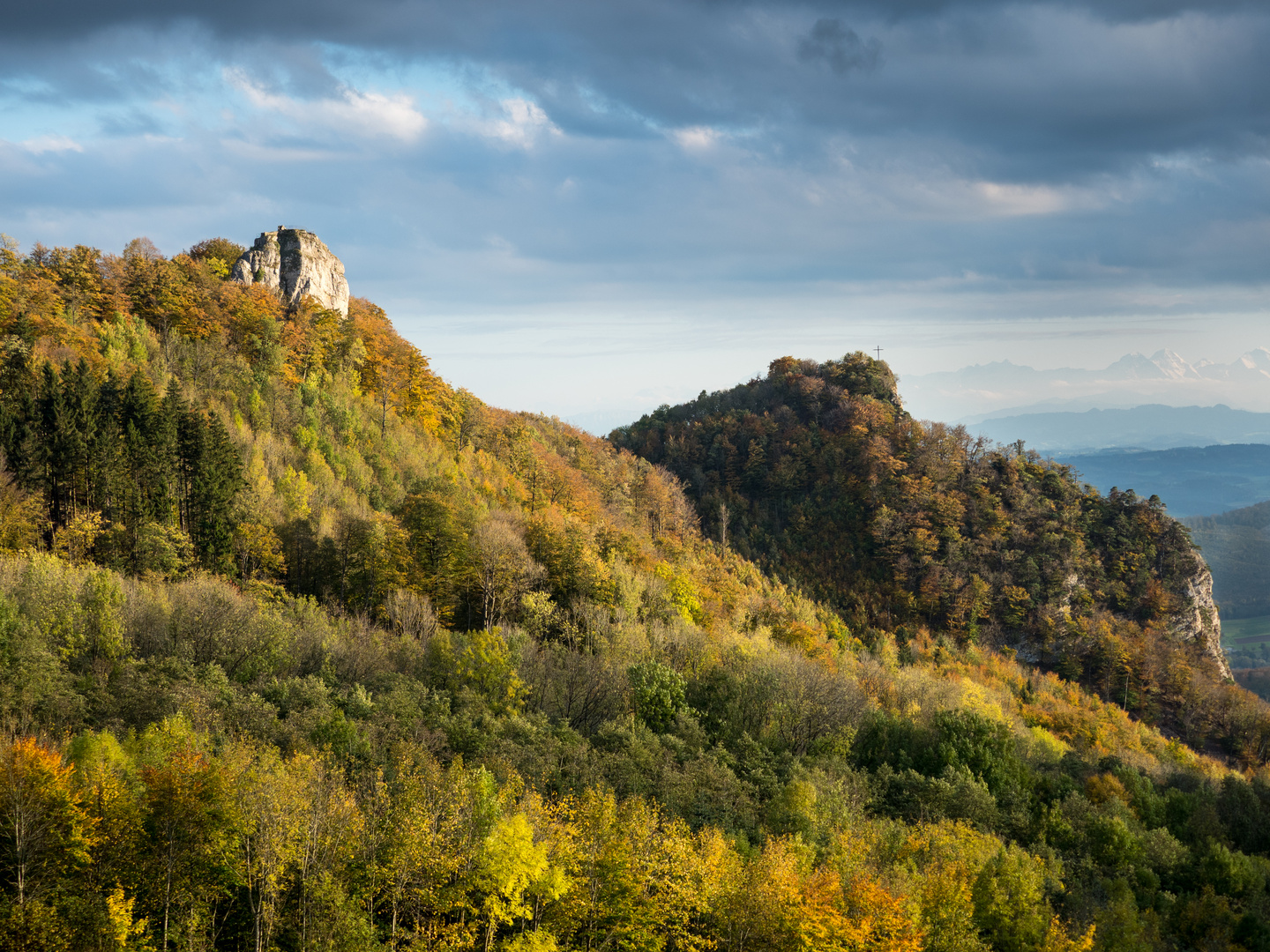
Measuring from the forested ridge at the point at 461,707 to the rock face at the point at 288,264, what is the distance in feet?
10.4

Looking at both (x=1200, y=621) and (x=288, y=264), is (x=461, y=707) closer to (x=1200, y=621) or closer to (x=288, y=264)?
(x=288, y=264)

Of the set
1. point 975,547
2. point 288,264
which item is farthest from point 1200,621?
point 288,264

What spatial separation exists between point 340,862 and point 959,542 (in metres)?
113

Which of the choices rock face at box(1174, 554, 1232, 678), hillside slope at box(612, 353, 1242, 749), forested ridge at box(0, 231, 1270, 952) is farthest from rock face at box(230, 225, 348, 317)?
rock face at box(1174, 554, 1232, 678)

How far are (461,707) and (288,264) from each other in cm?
7330

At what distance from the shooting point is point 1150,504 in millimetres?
128000

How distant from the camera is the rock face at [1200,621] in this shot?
118 meters

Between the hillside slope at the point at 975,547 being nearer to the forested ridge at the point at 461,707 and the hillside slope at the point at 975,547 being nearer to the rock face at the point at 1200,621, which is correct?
the rock face at the point at 1200,621

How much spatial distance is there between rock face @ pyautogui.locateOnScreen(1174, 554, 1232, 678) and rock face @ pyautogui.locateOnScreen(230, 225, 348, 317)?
437 feet

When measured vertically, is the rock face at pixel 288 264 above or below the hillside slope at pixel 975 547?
above

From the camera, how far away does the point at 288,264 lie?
3762 inches

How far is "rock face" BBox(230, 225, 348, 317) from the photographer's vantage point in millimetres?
93250

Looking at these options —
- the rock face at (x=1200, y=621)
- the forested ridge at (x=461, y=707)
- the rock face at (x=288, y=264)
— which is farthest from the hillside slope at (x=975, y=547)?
the rock face at (x=288, y=264)

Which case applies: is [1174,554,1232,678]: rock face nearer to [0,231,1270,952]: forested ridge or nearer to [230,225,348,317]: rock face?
[0,231,1270,952]: forested ridge
